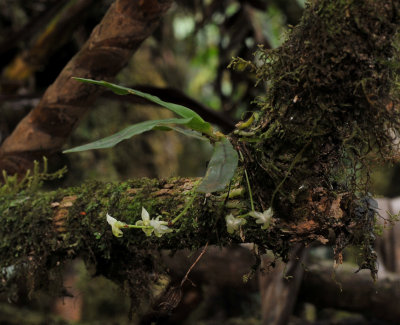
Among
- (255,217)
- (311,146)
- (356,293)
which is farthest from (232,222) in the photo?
(356,293)

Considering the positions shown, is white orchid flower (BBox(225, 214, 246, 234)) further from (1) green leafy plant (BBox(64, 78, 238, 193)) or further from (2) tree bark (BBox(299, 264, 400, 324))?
(2) tree bark (BBox(299, 264, 400, 324))

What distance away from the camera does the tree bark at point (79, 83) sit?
41.9 inches

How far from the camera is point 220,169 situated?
61 centimetres

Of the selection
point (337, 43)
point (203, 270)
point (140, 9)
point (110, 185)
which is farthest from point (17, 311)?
point (337, 43)

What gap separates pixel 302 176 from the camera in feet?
2.29

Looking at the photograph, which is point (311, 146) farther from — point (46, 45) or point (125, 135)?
point (46, 45)

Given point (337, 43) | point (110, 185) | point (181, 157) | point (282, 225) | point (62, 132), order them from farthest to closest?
point (181, 157) < point (62, 132) < point (110, 185) < point (282, 225) < point (337, 43)

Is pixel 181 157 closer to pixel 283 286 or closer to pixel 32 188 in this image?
pixel 283 286

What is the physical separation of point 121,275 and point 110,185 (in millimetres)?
228

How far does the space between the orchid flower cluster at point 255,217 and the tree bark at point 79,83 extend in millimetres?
591

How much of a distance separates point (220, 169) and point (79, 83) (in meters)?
0.65

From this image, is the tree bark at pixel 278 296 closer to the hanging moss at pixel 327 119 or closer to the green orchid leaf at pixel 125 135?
the hanging moss at pixel 327 119

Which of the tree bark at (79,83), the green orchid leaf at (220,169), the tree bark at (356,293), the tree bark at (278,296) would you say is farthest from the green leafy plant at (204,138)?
the tree bark at (356,293)

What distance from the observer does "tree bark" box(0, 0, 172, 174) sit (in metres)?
1.06
